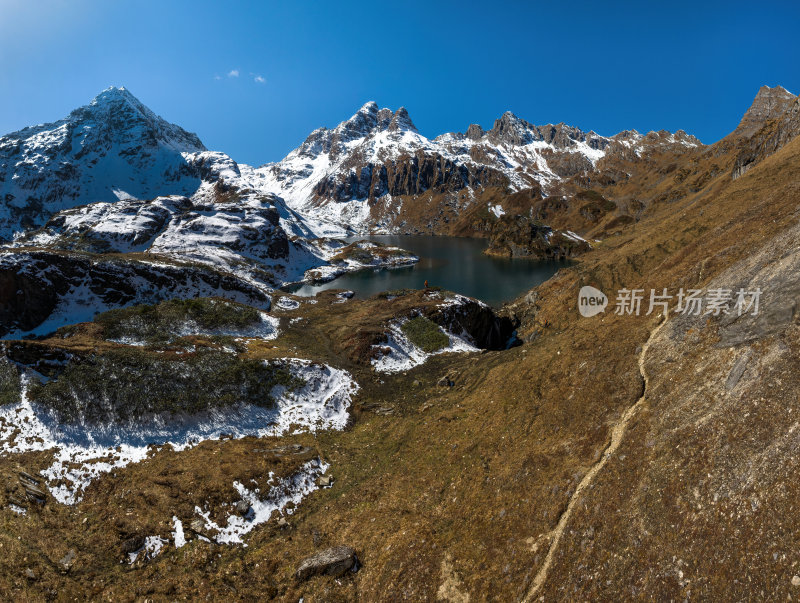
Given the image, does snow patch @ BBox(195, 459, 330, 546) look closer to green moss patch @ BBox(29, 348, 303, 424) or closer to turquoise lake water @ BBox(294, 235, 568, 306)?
green moss patch @ BBox(29, 348, 303, 424)

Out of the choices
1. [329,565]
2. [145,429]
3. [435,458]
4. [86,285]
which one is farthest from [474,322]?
[86,285]

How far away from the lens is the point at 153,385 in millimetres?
25953

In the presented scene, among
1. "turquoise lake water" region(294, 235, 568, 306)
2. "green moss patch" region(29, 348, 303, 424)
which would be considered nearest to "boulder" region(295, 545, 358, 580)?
"green moss patch" region(29, 348, 303, 424)

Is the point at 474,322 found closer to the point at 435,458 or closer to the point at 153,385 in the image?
the point at 435,458

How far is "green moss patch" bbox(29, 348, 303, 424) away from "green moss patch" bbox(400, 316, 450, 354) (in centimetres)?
1523

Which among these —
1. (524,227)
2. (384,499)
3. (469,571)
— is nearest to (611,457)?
(469,571)

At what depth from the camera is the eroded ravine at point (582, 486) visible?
1091 cm

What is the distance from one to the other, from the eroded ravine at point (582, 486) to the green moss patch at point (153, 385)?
2277 centimetres

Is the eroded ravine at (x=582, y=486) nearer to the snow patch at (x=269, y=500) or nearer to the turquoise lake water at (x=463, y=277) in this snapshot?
the snow patch at (x=269, y=500)

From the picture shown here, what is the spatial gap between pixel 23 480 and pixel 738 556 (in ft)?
91.8

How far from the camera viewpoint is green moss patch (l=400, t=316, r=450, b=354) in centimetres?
4066

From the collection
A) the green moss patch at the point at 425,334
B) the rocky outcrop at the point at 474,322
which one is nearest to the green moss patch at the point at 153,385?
the green moss patch at the point at 425,334

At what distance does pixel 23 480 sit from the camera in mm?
16859

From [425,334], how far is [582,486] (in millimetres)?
29568
